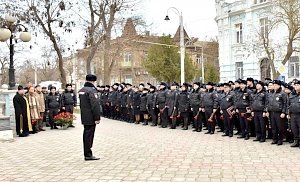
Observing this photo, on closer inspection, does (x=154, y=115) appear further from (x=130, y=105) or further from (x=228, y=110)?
(x=228, y=110)

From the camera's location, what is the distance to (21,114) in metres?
13.7

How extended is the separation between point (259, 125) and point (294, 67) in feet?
67.9

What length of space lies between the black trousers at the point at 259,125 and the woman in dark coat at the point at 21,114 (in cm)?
753

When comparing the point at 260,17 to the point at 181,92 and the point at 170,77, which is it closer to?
the point at 170,77

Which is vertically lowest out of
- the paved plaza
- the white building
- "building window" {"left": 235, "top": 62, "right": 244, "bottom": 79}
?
the paved plaza

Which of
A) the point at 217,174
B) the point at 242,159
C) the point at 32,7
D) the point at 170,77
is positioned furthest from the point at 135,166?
the point at 170,77

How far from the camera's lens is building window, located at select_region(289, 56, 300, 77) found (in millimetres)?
29900

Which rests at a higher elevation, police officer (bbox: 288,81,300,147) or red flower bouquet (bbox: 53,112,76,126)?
police officer (bbox: 288,81,300,147)

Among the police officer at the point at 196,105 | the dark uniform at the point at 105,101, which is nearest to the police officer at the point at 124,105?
the dark uniform at the point at 105,101

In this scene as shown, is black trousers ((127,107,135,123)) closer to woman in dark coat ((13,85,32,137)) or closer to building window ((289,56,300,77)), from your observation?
woman in dark coat ((13,85,32,137))

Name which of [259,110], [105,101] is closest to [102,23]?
[105,101]

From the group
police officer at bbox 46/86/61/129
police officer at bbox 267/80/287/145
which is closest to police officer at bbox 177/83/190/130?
police officer at bbox 267/80/287/145

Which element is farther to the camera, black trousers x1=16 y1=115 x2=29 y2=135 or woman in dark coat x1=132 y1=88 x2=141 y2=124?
woman in dark coat x1=132 y1=88 x2=141 y2=124

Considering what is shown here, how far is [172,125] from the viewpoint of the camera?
49.5 ft
